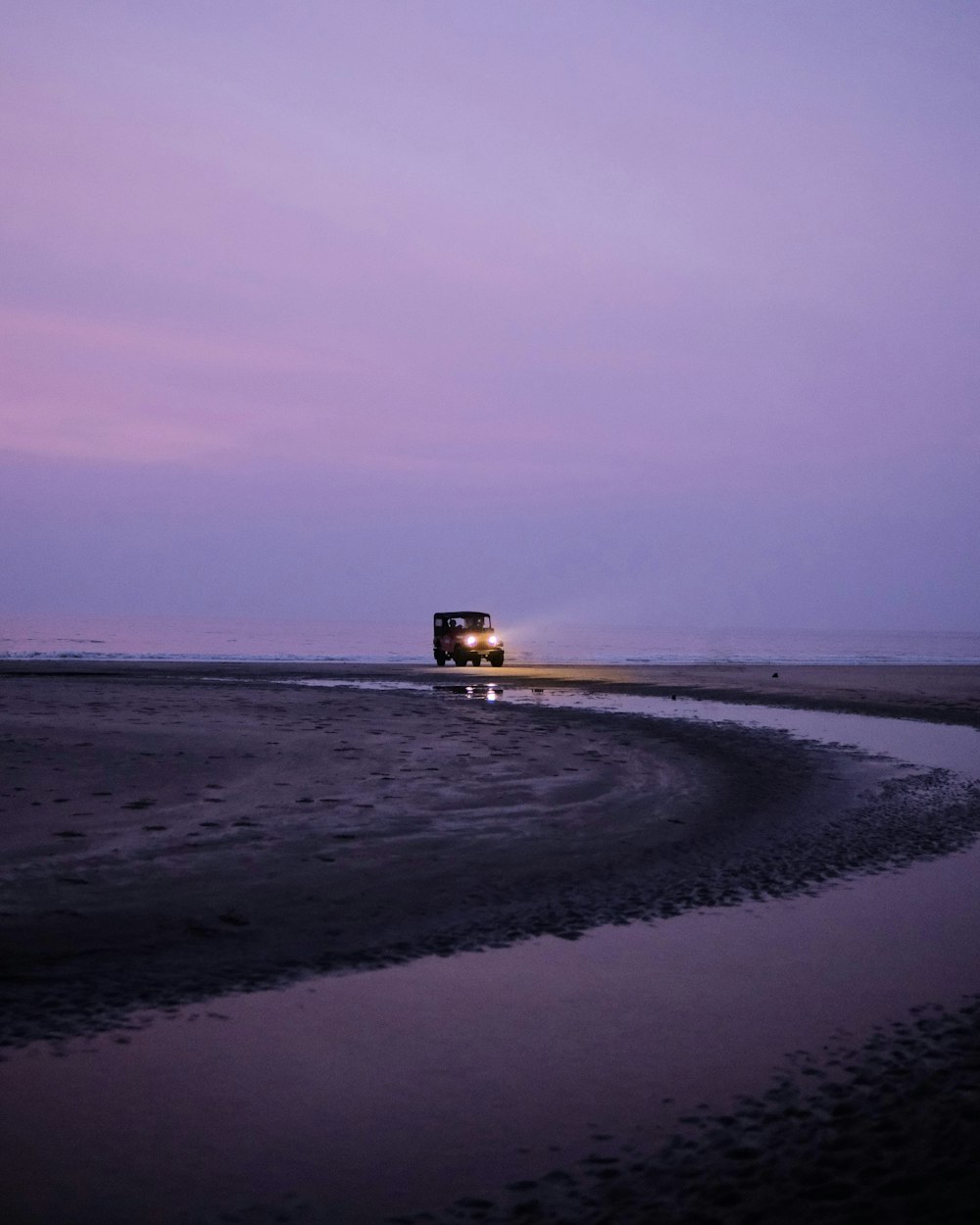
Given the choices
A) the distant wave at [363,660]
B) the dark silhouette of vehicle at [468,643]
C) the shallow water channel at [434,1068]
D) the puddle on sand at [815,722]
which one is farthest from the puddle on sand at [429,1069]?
the distant wave at [363,660]

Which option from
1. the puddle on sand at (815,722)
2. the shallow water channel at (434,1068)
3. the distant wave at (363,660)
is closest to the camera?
the shallow water channel at (434,1068)

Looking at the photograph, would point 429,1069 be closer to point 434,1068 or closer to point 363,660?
point 434,1068

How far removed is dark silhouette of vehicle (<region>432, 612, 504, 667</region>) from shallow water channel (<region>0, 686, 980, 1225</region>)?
51.4 meters

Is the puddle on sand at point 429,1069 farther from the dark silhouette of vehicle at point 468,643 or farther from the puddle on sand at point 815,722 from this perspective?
the dark silhouette of vehicle at point 468,643

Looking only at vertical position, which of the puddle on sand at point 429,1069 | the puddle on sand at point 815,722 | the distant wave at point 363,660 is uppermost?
the distant wave at point 363,660

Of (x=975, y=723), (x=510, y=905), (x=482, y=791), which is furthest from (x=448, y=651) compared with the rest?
(x=510, y=905)

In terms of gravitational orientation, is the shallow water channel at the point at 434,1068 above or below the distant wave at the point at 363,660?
below

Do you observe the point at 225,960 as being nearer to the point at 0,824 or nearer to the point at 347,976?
the point at 347,976

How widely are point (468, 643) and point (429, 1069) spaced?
54.3 meters

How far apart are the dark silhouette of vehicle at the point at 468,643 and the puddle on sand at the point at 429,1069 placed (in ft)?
169

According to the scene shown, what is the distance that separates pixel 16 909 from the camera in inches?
311

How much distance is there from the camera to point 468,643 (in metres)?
59.6

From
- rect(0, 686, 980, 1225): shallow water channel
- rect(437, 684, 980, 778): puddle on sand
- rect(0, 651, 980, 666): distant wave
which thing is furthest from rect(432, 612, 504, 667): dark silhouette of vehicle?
rect(0, 686, 980, 1225): shallow water channel

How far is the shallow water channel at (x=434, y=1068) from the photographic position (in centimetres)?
416
